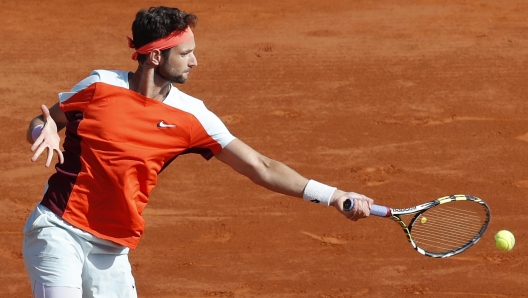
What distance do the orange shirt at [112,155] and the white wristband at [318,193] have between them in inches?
33.1

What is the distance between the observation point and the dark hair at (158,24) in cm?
641

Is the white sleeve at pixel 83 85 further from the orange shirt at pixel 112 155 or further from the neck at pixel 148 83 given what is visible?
the neck at pixel 148 83

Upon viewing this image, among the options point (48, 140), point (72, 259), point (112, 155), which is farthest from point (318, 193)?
point (48, 140)

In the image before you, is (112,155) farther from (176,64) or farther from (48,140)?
(176,64)

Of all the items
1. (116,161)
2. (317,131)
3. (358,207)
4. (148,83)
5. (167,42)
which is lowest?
(317,131)

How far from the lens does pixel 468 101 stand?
1184 centimetres

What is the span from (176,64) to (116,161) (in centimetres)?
72

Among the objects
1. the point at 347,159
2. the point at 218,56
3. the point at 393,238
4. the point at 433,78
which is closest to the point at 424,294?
the point at 393,238

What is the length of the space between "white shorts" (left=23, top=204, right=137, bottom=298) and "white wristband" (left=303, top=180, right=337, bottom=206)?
1.23 m

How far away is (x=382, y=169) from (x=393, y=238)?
1118 millimetres

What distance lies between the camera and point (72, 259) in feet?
20.6

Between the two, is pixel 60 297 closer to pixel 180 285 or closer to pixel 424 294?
pixel 180 285

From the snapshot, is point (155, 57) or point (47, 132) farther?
point (155, 57)

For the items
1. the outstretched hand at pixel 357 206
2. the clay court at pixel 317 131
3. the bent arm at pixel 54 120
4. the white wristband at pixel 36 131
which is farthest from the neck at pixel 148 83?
the clay court at pixel 317 131
